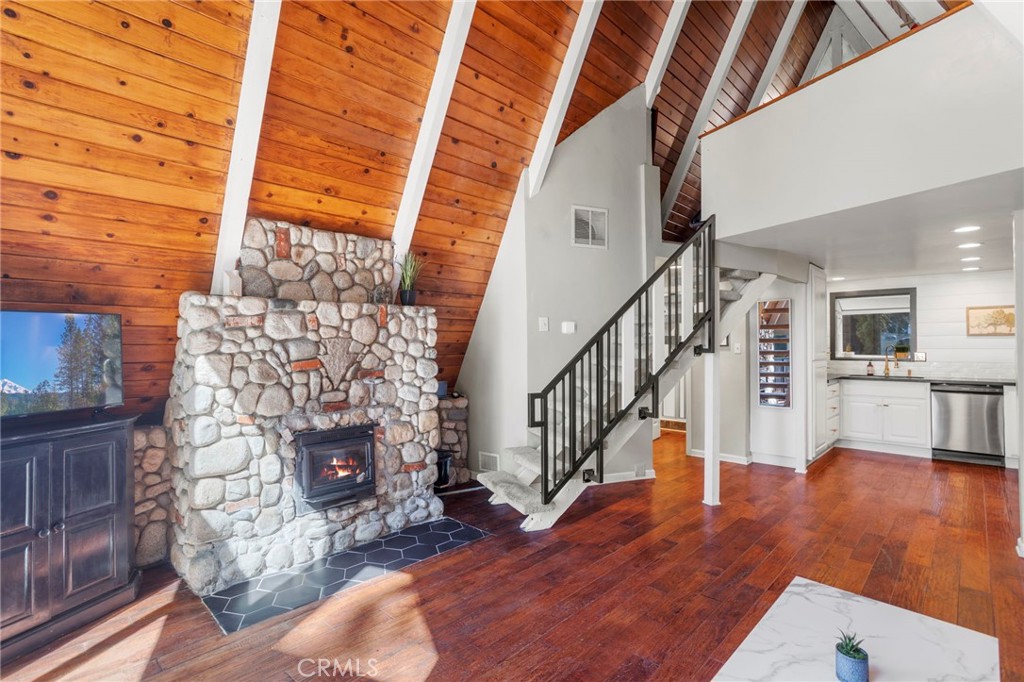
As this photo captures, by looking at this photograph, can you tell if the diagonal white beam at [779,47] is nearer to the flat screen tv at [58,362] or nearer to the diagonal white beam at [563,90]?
the diagonal white beam at [563,90]

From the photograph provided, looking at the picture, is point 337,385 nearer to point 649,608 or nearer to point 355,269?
point 355,269

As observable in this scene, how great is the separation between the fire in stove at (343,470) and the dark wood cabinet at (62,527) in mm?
1126

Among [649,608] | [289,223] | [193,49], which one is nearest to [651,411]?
[649,608]

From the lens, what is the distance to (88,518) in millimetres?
2631

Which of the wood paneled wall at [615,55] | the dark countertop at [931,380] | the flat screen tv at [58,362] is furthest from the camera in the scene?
the dark countertop at [931,380]

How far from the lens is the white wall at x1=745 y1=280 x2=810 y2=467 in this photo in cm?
536

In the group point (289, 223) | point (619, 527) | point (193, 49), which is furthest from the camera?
point (619, 527)

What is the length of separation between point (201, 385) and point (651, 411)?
10.7 ft

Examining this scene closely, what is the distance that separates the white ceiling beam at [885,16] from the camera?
5.56 metres

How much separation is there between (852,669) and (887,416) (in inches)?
216

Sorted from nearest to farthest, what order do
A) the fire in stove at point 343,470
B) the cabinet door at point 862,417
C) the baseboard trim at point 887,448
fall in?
1. the fire in stove at point 343,470
2. the baseboard trim at point 887,448
3. the cabinet door at point 862,417

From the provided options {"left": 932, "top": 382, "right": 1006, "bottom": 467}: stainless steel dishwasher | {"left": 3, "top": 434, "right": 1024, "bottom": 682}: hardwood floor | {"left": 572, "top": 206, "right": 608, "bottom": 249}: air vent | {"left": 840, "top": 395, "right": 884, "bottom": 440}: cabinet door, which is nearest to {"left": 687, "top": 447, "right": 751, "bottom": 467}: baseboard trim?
{"left": 3, "top": 434, "right": 1024, "bottom": 682}: hardwood floor

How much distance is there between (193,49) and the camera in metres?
2.52

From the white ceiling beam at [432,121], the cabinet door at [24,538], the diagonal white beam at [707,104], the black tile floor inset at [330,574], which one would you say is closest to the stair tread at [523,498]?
the black tile floor inset at [330,574]
